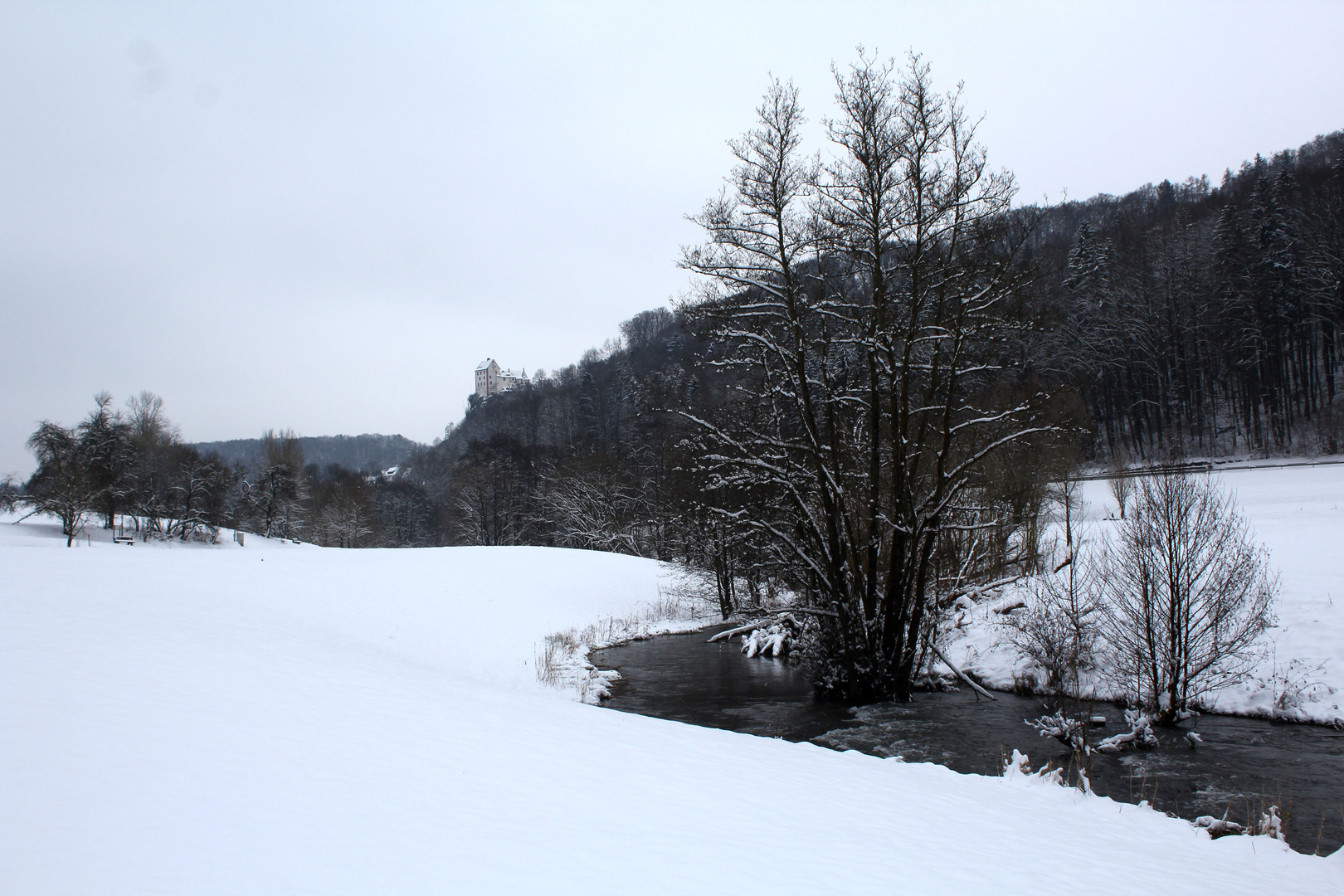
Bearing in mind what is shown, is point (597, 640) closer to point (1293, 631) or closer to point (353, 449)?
point (1293, 631)

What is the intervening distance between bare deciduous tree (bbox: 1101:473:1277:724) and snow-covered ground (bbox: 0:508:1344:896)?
550cm

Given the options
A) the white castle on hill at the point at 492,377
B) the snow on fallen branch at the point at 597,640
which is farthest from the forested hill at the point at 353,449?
the snow on fallen branch at the point at 597,640

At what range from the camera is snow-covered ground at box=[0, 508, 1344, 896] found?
4.04m

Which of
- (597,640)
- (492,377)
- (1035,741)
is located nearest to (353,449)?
(492,377)

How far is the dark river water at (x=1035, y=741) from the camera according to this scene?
27.2ft

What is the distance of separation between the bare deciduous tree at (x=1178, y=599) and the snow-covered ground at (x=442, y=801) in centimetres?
550

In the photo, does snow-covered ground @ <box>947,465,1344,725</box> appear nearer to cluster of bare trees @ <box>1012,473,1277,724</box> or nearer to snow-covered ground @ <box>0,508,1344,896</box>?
cluster of bare trees @ <box>1012,473,1277,724</box>

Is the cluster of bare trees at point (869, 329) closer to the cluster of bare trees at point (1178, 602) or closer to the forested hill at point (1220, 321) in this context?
the cluster of bare trees at point (1178, 602)

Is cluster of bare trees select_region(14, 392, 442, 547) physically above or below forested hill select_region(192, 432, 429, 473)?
below

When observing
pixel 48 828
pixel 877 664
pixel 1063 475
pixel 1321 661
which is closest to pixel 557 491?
pixel 1063 475

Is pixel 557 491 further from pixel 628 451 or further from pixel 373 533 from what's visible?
pixel 373 533

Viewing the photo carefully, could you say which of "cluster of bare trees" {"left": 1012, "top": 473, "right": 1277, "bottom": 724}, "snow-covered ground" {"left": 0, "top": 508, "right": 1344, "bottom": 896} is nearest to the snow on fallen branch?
"snow-covered ground" {"left": 0, "top": 508, "right": 1344, "bottom": 896}

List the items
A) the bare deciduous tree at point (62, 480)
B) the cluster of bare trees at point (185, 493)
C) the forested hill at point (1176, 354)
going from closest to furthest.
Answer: the bare deciduous tree at point (62, 480) < the cluster of bare trees at point (185, 493) < the forested hill at point (1176, 354)

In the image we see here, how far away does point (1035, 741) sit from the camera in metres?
11.0
